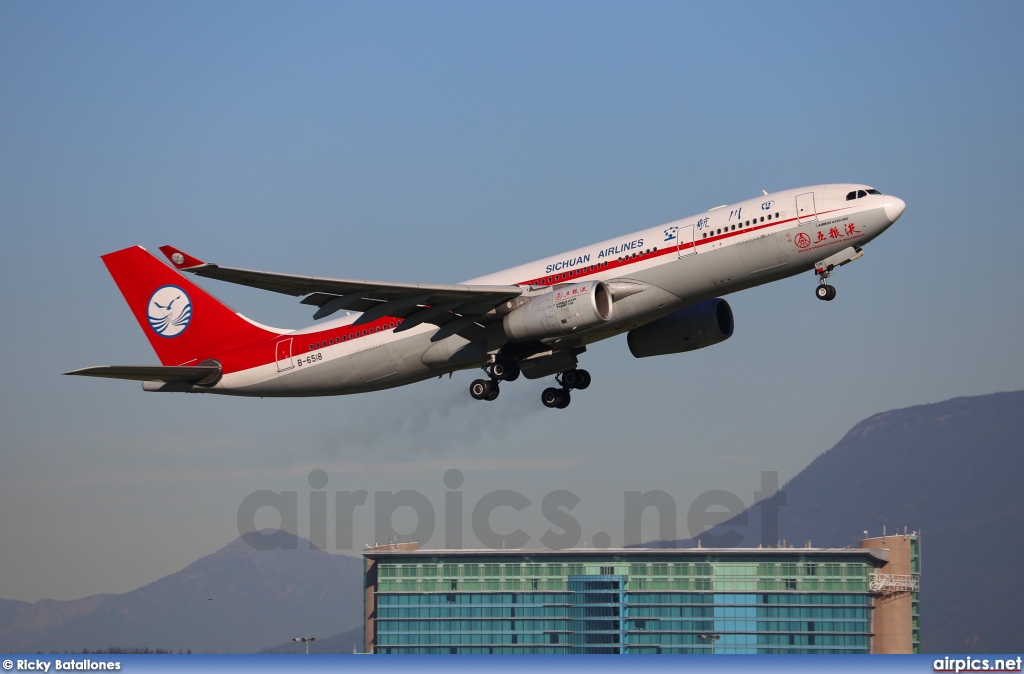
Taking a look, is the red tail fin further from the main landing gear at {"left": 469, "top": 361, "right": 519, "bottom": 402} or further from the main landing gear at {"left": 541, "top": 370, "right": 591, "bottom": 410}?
the main landing gear at {"left": 541, "top": 370, "right": 591, "bottom": 410}

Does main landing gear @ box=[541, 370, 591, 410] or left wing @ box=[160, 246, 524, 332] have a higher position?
left wing @ box=[160, 246, 524, 332]

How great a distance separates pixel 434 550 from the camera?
106 m

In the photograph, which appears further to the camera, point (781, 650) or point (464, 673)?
point (781, 650)

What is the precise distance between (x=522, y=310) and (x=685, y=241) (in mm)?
5620

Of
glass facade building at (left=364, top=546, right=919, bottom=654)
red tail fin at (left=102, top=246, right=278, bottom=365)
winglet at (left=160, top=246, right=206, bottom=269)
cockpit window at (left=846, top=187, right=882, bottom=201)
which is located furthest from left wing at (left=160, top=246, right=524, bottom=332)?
glass facade building at (left=364, top=546, right=919, bottom=654)

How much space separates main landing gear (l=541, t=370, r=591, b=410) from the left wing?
5.84m

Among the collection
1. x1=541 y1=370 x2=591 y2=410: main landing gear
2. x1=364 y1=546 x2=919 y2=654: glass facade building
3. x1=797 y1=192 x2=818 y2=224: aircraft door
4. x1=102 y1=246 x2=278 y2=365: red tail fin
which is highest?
x1=797 y1=192 x2=818 y2=224: aircraft door

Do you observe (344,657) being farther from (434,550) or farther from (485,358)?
(434,550)

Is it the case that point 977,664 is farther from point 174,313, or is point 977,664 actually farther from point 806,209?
point 174,313

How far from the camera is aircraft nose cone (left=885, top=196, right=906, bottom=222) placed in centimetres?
3831

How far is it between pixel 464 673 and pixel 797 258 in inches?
626

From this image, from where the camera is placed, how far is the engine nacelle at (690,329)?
147 ft

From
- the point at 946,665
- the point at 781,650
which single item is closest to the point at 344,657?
the point at 946,665

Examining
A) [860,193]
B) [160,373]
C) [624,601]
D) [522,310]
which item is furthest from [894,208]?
[624,601]
